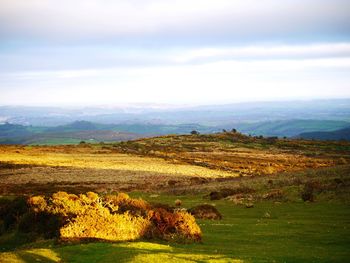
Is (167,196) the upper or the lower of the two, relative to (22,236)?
lower

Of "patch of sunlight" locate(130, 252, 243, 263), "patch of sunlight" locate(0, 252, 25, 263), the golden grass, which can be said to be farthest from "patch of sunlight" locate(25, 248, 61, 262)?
the golden grass

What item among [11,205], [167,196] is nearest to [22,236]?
[11,205]

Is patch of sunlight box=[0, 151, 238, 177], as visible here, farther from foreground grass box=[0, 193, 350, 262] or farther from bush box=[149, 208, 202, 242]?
bush box=[149, 208, 202, 242]

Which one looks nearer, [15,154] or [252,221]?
[252,221]

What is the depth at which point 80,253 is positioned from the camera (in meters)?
22.6

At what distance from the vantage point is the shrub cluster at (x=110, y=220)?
86.1 ft

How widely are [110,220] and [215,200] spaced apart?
27801 millimetres

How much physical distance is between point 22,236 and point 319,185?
35602 mm

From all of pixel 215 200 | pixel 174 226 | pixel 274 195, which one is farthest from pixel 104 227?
pixel 274 195

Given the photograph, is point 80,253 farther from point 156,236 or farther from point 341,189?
point 341,189

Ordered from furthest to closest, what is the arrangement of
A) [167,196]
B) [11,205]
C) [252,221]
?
1. [167,196]
2. [252,221]
3. [11,205]

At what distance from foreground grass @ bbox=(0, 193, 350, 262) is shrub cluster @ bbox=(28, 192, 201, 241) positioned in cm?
122

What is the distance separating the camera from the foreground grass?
21.3 meters

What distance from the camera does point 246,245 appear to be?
86.0 ft
